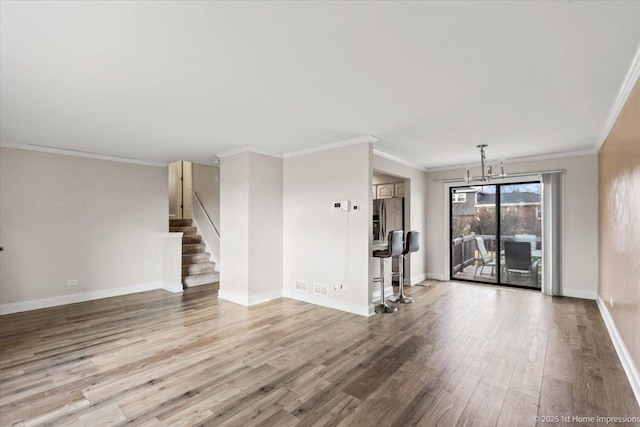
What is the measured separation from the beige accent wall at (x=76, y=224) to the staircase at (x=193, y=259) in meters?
0.54

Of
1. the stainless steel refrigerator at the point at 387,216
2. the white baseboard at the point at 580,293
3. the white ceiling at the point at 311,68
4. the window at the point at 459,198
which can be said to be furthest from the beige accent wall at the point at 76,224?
the white baseboard at the point at 580,293

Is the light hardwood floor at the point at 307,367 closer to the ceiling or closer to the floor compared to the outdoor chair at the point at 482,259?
closer to the floor

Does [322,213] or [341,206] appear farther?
[322,213]

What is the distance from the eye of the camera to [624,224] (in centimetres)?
284

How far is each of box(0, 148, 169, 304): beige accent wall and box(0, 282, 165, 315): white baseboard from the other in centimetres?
6

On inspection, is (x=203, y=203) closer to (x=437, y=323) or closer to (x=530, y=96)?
(x=437, y=323)

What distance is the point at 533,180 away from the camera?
5.60m

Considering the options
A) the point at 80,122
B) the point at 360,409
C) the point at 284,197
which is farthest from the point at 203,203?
the point at 360,409

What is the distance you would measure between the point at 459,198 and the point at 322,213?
354cm

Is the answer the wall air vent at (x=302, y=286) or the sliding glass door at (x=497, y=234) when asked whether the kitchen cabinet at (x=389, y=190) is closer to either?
the sliding glass door at (x=497, y=234)

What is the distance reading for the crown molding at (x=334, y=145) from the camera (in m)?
4.19

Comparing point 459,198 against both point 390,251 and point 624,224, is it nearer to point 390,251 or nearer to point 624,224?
point 390,251

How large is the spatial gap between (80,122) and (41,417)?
3006 millimetres

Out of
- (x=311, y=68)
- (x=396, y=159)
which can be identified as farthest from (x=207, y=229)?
(x=311, y=68)
